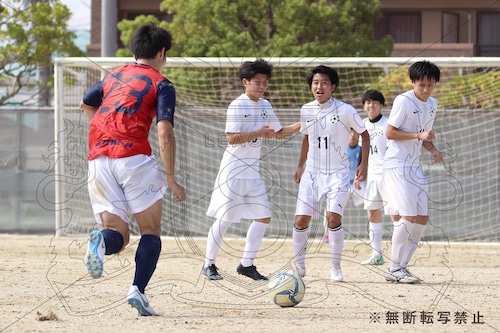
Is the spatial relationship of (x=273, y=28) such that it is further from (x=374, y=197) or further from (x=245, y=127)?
(x=245, y=127)

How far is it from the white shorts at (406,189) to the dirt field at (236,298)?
675 mm

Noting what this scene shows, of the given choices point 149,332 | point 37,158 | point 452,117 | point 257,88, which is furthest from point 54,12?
point 149,332

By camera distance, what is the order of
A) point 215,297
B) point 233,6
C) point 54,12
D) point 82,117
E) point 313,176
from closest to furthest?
point 215,297 → point 313,176 → point 82,117 → point 233,6 → point 54,12

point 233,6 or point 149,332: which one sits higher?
point 233,6

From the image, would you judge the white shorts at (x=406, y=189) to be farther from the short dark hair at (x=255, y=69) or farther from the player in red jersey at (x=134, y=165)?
the player in red jersey at (x=134, y=165)

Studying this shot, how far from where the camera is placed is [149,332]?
5227 mm

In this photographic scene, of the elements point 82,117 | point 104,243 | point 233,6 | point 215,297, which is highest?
point 233,6

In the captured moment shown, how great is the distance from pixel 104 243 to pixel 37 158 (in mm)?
7945

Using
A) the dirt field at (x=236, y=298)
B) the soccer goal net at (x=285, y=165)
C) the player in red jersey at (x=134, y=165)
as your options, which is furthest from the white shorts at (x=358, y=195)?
the player in red jersey at (x=134, y=165)

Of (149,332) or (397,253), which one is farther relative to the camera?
(397,253)

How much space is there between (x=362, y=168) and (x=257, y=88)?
1165 millimetres

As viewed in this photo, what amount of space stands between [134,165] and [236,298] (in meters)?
1.69

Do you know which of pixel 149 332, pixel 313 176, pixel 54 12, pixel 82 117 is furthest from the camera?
pixel 54 12

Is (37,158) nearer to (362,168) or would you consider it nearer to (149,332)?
(362,168)
